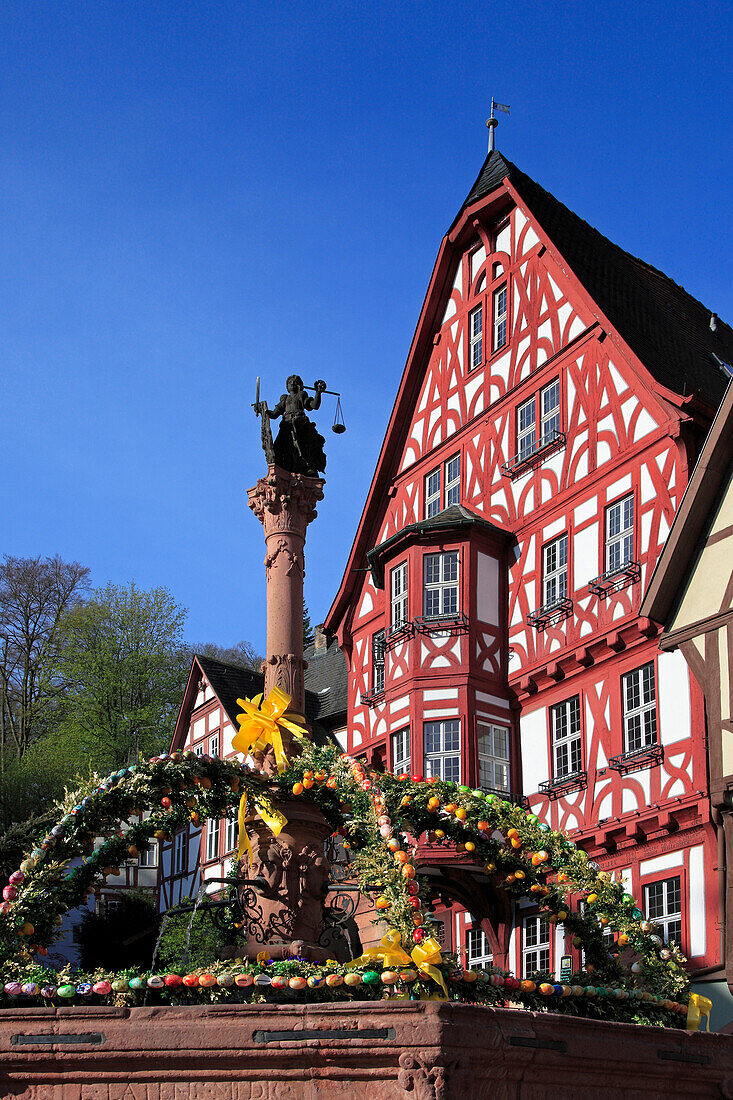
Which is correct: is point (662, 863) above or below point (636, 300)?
below

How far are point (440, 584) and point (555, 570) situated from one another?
226 cm

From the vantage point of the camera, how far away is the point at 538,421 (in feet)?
78.7

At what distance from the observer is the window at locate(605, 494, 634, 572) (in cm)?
2105

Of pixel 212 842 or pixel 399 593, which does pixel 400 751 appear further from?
pixel 212 842

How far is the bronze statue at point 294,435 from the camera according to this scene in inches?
562

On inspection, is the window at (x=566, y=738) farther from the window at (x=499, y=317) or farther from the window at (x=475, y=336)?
the window at (x=475, y=336)

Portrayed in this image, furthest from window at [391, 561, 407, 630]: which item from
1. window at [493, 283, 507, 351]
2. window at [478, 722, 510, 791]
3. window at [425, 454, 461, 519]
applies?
window at [493, 283, 507, 351]

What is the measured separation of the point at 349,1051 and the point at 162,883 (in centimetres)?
2937

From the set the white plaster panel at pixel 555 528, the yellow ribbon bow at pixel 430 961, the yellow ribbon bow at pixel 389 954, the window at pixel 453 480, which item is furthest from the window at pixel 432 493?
the yellow ribbon bow at pixel 430 961

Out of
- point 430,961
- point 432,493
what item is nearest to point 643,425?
point 432,493

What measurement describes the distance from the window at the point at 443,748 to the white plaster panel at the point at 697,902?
16.3 ft

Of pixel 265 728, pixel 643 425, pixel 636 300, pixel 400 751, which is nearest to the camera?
pixel 265 728

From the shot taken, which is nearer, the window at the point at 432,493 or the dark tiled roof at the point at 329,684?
the window at the point at 432,493

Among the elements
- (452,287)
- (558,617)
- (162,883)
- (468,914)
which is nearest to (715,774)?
(558,617)
